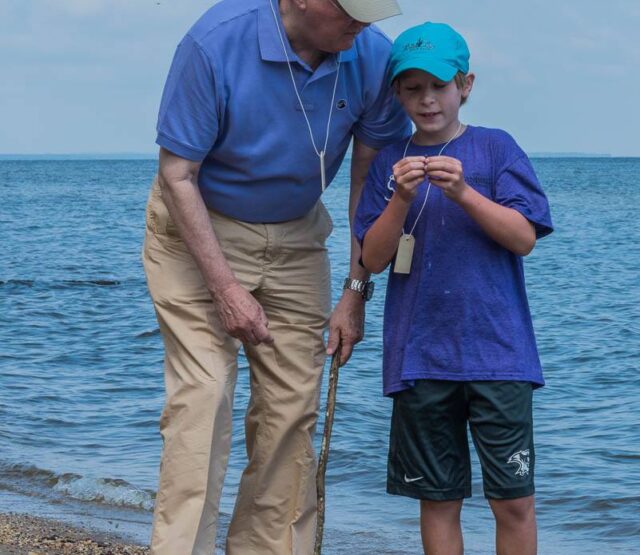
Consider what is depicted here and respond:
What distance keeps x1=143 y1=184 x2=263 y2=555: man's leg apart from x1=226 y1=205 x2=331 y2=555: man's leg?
0.15m

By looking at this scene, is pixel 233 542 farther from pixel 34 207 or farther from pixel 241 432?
pixel 34 207

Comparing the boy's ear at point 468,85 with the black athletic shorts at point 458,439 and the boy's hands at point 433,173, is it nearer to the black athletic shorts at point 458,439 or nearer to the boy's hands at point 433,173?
the boy's hands at point 433,173

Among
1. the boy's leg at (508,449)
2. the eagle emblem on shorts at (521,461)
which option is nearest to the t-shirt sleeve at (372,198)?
the boy's leg at (508,449)

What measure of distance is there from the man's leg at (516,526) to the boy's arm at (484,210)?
77 centimetres

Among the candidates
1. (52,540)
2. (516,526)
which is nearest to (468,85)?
(516,526)

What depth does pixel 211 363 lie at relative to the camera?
12.0ft

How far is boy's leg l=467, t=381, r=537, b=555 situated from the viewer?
3.47 meters

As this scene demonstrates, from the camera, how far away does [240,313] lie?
11.8ft

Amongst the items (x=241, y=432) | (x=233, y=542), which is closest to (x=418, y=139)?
(x=233, y=542)

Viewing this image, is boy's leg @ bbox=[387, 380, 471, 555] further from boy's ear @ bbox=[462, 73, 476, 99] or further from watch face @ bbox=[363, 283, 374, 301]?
boy's ear @ bbox=[462, 73, 476, 99]

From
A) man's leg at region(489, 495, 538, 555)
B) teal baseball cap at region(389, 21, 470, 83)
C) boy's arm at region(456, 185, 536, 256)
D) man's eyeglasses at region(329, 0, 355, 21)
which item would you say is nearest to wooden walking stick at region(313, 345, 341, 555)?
man's leg at region(489, 495, 538, 555)

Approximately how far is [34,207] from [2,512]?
144 feet

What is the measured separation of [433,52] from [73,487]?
4116 millimetres

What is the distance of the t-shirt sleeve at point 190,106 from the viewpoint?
11.3 feet
